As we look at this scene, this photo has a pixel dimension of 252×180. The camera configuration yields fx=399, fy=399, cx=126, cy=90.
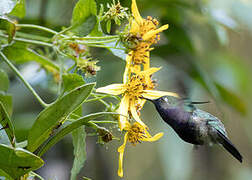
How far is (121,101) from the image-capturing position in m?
0.62

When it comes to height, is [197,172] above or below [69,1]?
below

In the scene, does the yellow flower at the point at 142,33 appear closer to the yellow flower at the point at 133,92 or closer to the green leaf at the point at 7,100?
the yellow flower at the point at 133,92

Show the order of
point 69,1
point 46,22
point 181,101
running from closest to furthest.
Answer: point 181,101 → point 46,22 → point 69,1

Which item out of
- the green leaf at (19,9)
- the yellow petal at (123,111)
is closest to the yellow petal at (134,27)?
the yellow petal at (123,111)

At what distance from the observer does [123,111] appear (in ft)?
1.97

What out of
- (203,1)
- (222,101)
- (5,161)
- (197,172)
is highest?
(203,1)

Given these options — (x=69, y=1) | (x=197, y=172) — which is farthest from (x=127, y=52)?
(x=197, y=172)

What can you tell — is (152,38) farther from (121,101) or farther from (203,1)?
(203,1)

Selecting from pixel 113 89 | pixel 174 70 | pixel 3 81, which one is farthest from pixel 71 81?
pixel 174 70

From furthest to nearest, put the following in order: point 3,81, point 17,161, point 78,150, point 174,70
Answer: point 174,70
point 3,81
point 78,150
point 17,161

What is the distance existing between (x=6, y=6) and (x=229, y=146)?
1.32 ft

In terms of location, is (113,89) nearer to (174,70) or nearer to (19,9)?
(19,9)

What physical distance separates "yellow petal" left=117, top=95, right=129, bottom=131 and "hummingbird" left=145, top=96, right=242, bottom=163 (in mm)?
49

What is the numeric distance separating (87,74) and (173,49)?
75cm
